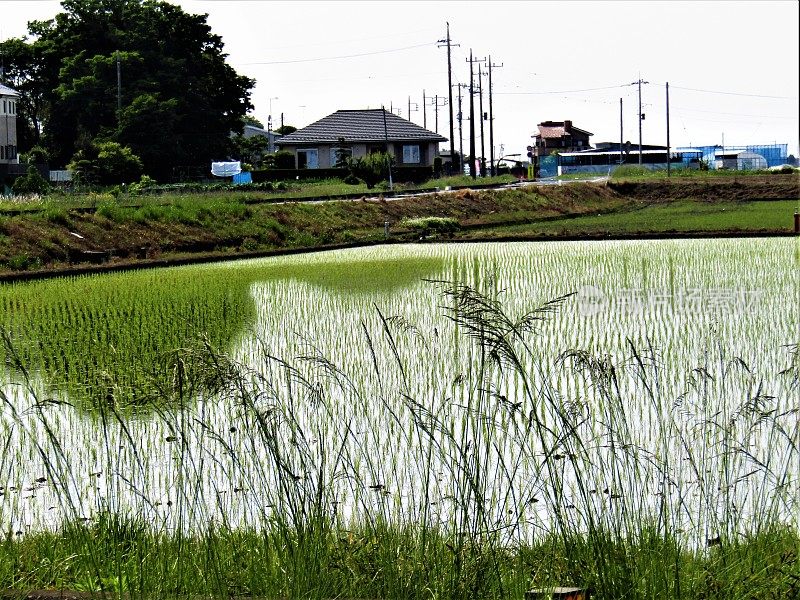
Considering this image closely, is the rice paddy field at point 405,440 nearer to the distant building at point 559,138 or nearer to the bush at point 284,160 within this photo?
the bush at point 284,160

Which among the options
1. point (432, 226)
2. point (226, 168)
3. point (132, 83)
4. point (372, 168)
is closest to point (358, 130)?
point (226, 168)

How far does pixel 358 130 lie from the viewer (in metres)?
61.1

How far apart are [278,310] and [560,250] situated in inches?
443

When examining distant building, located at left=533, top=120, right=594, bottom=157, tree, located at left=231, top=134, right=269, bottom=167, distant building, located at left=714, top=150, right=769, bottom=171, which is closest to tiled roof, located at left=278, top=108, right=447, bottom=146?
tree, located at left=231, top=134, right=269, bottom=167

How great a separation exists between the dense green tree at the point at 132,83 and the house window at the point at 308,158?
393cm

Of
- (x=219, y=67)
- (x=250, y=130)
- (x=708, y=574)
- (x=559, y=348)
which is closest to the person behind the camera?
(x=708, y=574)

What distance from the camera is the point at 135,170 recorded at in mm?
45969

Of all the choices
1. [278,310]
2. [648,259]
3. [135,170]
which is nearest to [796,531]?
[278,310]

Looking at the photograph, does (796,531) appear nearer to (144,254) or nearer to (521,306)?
(521,306)

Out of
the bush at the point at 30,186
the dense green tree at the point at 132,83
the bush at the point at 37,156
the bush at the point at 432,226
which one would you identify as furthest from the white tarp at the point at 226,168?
the bush at the point at 432,226

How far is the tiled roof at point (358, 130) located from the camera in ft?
197

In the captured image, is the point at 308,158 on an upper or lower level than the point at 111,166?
upper

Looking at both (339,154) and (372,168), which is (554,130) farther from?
(372,168)

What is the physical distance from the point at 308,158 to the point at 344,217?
28910 millimetres
